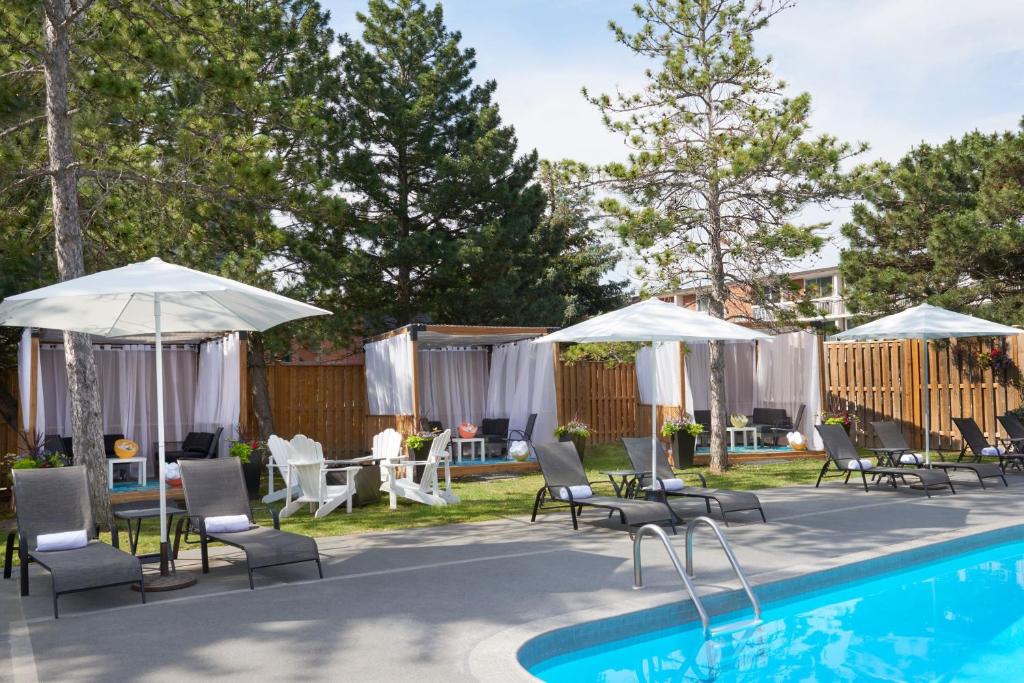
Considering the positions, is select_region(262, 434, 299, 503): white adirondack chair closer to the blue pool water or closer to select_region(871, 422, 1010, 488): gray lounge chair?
the blue pool water

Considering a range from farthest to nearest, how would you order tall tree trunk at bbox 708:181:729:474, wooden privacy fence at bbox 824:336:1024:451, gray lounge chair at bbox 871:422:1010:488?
wooden privacy fence at bbox 824:336:1024:451 → tall tree trunk at bbox 708:181:729:474 → gray lounge chair at bbox 871:422:1010:488

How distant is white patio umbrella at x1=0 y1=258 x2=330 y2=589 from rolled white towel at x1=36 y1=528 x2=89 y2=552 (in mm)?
540

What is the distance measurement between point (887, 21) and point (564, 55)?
4252 mm

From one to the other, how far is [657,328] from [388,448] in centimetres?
394

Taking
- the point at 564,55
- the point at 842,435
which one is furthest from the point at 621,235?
the point at 842,435

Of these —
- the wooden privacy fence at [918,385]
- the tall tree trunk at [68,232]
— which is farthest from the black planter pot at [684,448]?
the tall tree trunk at [68,232]

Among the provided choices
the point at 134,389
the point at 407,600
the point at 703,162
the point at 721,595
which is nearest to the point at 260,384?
the point at 134,389

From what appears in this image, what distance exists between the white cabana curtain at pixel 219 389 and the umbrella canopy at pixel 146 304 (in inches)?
167

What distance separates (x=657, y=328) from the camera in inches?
354

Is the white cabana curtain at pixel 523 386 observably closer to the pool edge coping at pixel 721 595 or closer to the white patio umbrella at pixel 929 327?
the white patio umbrella at pixel 929 327

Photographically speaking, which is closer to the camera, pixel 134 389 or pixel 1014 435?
pixel 1014 435

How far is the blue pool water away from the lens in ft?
16.3

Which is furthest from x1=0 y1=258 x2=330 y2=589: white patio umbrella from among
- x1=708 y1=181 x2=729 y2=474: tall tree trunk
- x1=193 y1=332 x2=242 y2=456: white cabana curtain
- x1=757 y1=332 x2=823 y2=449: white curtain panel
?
x1=757 y1=332 x2=823 y2=449: white curtain panel

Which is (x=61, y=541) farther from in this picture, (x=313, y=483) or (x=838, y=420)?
(x=838, y=420)
